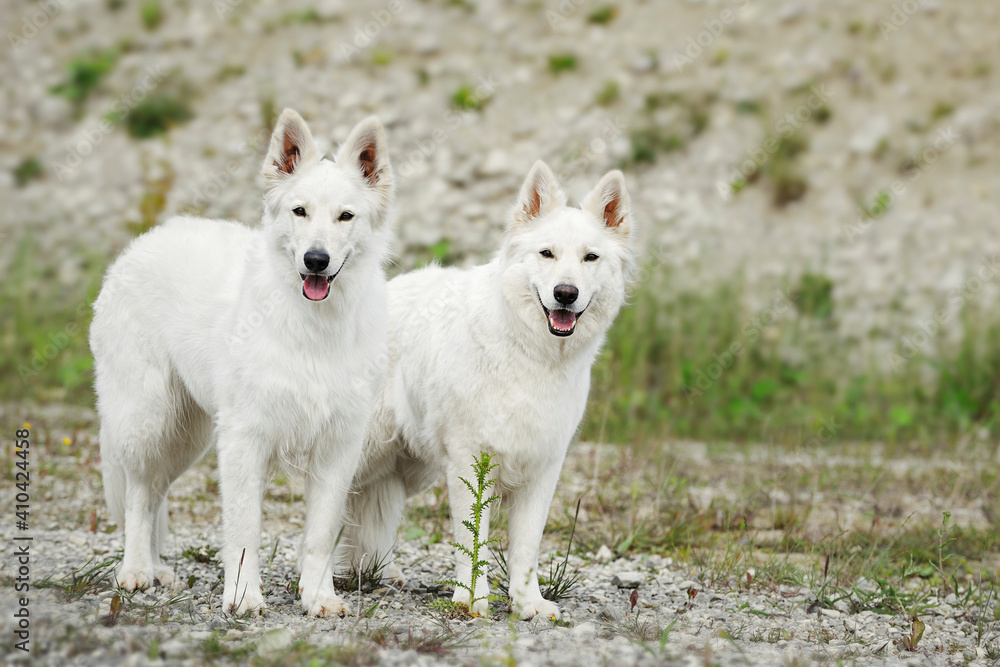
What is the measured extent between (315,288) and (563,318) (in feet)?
3.80

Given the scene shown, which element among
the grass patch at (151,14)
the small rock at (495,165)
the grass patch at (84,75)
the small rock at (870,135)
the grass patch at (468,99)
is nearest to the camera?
the small rock at (495,165)

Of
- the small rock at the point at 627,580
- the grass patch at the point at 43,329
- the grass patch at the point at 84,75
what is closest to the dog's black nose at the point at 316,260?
the small rock at the point at 627,580

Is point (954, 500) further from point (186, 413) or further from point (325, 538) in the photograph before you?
point (186, 413)

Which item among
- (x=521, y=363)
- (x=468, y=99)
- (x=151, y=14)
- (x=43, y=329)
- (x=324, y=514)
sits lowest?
(x=324, y=514)

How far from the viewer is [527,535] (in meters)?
4.46

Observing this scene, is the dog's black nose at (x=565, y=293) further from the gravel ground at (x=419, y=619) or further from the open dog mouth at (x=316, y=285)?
the gravel ground at (x=419, y=619)

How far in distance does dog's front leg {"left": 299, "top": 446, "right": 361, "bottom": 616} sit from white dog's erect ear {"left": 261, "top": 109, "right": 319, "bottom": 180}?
1.30 meters

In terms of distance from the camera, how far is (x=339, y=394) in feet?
13.7

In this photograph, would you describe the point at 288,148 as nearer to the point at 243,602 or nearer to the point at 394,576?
the point at 243,602

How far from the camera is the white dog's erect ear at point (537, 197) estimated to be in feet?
15.4

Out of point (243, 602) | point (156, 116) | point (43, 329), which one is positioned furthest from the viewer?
point (156, 116)

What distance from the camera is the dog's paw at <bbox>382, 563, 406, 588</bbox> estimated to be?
16.2ft

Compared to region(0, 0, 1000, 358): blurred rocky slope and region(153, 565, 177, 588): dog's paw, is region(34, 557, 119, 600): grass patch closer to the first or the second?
region(153, 565, 177, 588): dog's paw

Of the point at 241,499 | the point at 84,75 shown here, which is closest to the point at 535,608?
the point at 241,499
